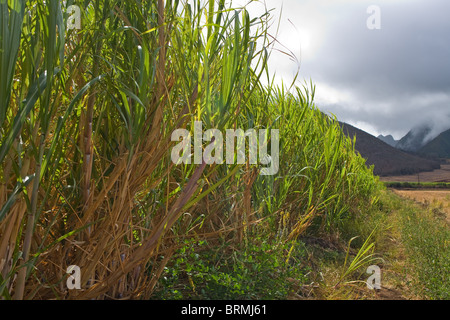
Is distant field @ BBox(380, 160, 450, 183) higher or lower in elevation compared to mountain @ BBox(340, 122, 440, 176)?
lower

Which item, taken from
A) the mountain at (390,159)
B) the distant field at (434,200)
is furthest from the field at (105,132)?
the mountain at (390,159)

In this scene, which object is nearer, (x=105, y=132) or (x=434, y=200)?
(x=105, y=132)

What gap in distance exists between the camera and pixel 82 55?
41.0 inches

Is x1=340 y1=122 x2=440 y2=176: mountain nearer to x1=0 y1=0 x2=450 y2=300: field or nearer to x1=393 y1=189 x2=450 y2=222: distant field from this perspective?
x1=393 y1=189 x2=450 y2=222: distant field

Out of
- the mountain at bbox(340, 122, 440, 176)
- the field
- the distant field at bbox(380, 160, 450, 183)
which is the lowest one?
the field

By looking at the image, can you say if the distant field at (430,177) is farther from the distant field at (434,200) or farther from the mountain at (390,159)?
the distant field at (434,200)

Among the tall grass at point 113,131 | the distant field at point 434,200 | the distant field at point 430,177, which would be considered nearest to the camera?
the tall grass at point 113,131

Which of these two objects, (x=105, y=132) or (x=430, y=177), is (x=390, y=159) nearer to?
(x=430, y=177)

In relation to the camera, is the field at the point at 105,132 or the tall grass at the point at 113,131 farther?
the tall grass at the point at 113,131

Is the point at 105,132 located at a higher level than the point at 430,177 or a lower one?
lower

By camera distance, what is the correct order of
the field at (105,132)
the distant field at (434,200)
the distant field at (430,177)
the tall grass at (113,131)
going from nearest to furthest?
the field at (105,132), the tall grass at (113,131), the distant field at (434,200), the distant field at (430,177)

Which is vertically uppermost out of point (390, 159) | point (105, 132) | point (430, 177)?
point (390, 159)

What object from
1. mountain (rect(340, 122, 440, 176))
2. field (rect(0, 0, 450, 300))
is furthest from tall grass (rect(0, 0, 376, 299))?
mountain (rect(340, 122, 440, 176))

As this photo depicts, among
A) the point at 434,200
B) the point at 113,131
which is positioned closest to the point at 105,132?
→ the point at 113,131
